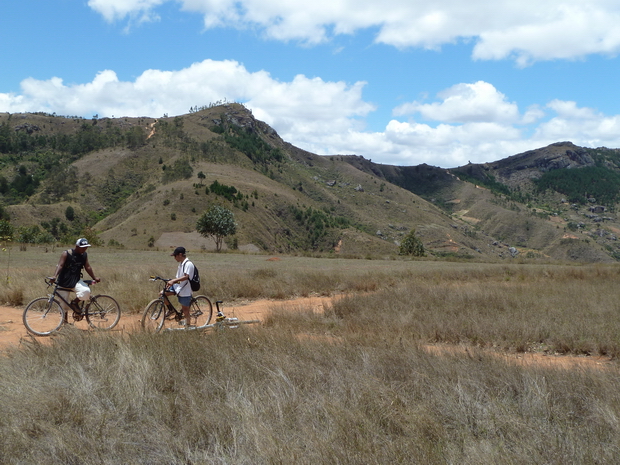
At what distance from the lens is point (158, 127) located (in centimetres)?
14038

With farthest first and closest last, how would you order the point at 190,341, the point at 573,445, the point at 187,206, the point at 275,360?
1. the point at 187,206
2. the point at 190,341
3. the point at 275,360
4. the point at 573,445

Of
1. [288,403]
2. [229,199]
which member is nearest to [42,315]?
[288,403]

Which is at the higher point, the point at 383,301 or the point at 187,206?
the point at 187,206

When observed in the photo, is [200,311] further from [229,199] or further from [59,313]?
[229,199]

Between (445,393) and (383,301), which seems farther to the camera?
(383,301)

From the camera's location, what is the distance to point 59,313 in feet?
29.9

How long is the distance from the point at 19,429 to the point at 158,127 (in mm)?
148376

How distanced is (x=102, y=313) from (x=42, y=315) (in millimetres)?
1120

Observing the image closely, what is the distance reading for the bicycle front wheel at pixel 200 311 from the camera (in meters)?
9.39

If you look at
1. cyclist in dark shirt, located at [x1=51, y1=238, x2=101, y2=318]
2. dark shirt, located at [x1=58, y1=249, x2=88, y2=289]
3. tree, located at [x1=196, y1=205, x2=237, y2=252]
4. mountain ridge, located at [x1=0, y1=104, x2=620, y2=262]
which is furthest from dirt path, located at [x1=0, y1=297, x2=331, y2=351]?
mountain ridge, located at [x1=0, y1=104, x2=620, y2=262]

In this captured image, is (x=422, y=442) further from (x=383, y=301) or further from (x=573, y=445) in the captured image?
(x=383, y=301)

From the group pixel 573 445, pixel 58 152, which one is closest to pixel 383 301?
pixel 573 445

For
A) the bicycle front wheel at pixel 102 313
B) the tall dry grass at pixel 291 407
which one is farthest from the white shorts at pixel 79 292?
the tall dry grass at pixel 291 407

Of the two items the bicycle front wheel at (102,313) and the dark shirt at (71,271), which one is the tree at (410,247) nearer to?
the bicycle front wheel at (102,313)
